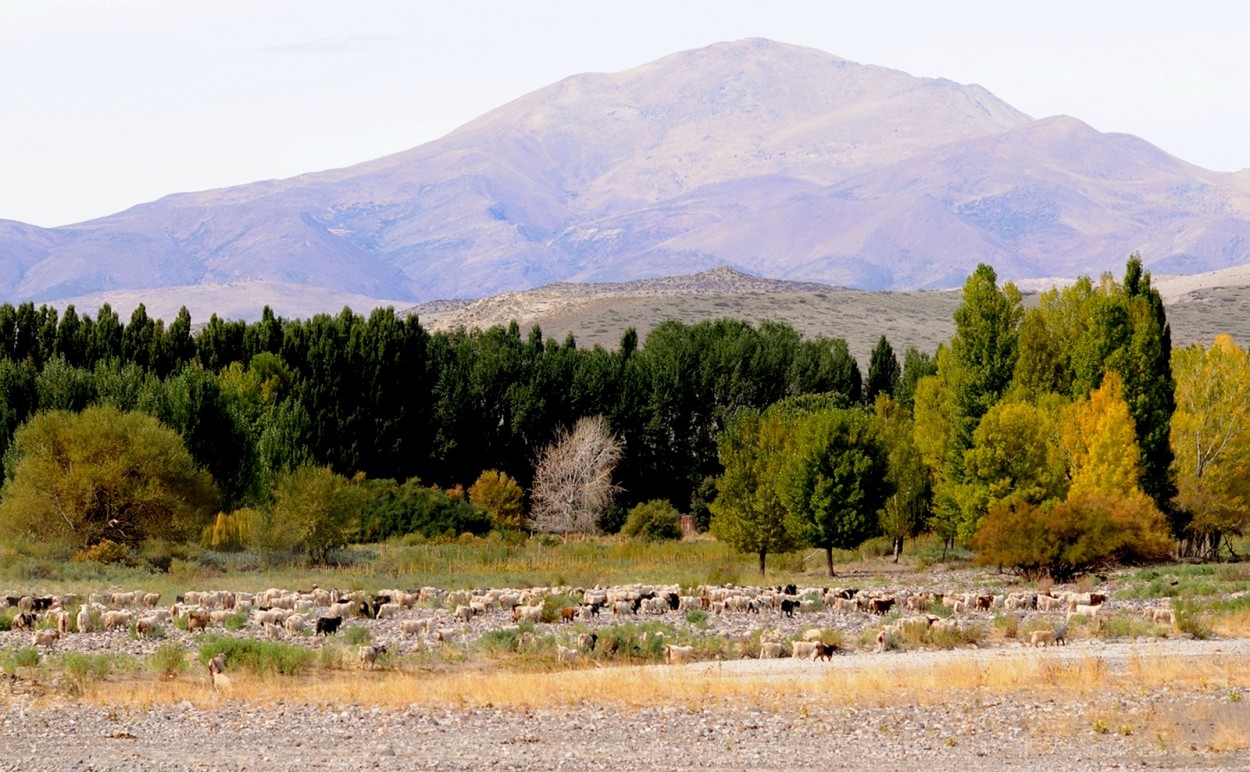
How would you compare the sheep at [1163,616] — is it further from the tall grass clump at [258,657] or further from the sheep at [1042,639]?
the tall grass clump at [258,657]

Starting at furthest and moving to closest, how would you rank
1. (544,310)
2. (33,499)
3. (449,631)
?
(544,310), (33,499), (449,631)

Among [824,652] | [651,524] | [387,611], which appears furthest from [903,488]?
[824,652]

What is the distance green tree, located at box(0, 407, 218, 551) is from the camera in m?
52.4

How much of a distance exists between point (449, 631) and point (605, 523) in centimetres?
4877

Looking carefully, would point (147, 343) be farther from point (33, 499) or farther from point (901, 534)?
point (901, 534)

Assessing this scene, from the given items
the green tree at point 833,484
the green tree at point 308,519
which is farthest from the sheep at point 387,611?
the green tree at point 833,484

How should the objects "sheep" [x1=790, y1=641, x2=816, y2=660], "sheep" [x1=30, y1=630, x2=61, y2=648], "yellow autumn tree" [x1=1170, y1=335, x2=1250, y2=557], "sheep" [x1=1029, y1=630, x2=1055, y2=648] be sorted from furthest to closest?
"yellow autumn tree" [x1=1170, y1=335, x2=1250, y2=557] → "sheep" [x1=1029, y1=630, x2=1055, y2=648] → "sheep" [x1=790, y1=641, x2=816, y2=660] → "sheep" [x1=30, y1=630, x2=61, y2=648]

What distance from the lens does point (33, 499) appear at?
5256 centimetres

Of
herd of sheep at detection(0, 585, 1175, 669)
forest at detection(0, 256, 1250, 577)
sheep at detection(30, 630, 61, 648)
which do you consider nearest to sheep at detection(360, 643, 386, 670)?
herd of sheep at detection(0, 585, 1175, 669)

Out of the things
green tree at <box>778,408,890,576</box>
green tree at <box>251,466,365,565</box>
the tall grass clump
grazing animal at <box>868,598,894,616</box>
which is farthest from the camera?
green tree at <box>251,466,365,565</box>

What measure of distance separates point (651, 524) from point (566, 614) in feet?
131

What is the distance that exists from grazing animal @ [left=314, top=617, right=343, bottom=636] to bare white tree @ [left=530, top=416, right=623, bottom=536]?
45862 millimetres

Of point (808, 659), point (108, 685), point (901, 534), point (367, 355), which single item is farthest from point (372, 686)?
point (367, 355)

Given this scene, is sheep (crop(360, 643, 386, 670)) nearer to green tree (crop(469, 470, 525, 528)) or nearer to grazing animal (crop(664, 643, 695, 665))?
grazing animal (crop(664, 643, 695, 665))
